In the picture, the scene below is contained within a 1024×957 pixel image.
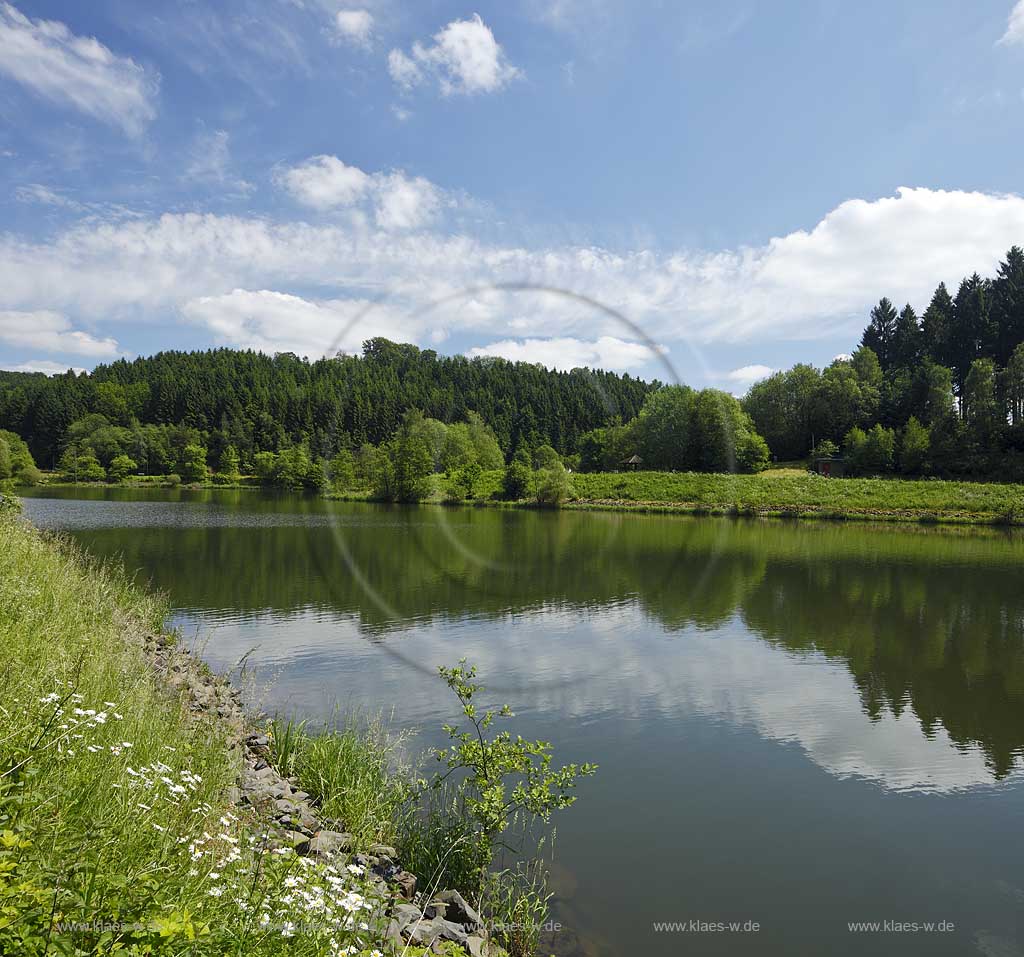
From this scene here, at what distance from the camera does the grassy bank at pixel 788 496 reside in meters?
50.9

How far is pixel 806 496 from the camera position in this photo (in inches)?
2231

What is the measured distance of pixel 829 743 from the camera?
930 centimetres

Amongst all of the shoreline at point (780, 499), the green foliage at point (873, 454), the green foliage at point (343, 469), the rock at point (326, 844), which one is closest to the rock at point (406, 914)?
the rock at point (326, 844)

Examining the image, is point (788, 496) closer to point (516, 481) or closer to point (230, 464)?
point (516, 481)

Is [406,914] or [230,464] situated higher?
[230,464]

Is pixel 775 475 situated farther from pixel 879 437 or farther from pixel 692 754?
pixel 692 754

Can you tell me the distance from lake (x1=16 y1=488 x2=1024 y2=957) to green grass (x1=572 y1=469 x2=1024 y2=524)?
27.1 metres

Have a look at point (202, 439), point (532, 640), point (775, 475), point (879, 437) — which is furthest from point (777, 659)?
point (202, 439)

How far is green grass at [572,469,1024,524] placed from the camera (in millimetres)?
50938

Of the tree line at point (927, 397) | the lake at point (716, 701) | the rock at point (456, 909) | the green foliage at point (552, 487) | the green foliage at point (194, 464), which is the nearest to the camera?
the rock at point (456, 909)

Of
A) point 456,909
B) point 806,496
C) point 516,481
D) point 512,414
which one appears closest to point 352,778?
point 456,909

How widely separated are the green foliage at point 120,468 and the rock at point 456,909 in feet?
367

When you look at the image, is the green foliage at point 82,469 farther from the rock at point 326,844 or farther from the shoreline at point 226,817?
the rock at point 326,844

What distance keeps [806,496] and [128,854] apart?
197 ft
